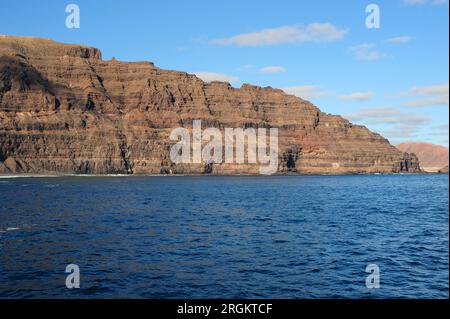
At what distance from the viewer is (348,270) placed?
81.5 feet

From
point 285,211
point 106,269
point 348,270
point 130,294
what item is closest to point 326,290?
point 348,270

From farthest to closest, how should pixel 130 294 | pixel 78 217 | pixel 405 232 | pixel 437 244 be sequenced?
pixel 78 217, pixel 405 232, pixel 437 244, pixel 130 294

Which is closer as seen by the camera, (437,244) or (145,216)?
(437,244)

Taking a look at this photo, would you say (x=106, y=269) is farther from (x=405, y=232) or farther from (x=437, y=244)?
(x=405, y=232)

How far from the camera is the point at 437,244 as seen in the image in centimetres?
3328

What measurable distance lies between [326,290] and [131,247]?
15565 mm

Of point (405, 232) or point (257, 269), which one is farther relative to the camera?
point (405, 232)
